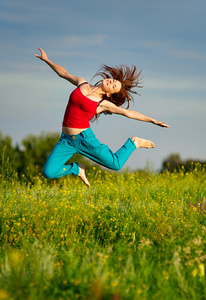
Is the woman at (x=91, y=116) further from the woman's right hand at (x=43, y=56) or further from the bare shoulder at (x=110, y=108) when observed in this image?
the woman's right hand at (x=43, y=56)

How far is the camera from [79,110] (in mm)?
6008

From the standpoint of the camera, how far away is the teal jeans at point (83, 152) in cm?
601

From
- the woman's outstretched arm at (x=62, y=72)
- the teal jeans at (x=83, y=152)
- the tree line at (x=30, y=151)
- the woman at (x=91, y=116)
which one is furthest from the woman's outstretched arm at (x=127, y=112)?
the tree line at (x=30, y=151)

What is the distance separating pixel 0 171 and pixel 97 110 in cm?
376

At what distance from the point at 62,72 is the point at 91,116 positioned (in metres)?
1.09

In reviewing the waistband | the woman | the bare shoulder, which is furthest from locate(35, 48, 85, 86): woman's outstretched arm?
the waistband

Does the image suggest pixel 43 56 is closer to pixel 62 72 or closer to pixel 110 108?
pixel 62 72

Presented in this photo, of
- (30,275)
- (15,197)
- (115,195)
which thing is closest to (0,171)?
(15,197)

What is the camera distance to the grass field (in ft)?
9.95

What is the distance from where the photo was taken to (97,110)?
240 inches

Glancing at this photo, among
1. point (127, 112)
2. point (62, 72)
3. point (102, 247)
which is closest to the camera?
point (102, 247)

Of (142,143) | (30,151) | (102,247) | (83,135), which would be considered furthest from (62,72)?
(30,151)

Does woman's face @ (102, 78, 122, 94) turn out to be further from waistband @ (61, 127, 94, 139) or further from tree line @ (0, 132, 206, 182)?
tree line @ (0, 132, 206, 182)

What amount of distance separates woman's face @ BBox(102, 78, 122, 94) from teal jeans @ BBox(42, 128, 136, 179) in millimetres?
750
